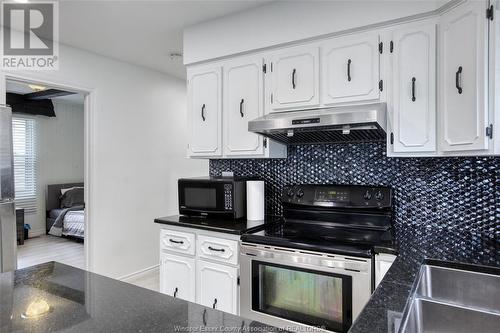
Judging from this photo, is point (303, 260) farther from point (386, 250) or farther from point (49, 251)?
point (49, 251)

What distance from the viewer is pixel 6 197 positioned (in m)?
2.43

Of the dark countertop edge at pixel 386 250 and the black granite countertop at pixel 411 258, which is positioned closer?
the black granite countertop at pixel 411 258

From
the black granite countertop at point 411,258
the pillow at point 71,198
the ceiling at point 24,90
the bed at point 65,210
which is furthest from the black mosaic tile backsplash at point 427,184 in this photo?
the pillow at point 71,198

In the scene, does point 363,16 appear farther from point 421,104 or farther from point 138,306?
point 138,306

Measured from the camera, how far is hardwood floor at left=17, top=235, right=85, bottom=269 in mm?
4508

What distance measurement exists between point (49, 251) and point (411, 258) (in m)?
5.30

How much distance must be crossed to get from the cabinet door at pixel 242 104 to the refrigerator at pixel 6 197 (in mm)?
1633

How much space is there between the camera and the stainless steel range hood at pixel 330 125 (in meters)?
1.86

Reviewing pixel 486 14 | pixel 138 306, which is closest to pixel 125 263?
pixel 138 306

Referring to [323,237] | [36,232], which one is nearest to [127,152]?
[323,237]

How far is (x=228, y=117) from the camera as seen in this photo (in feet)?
Result: 8.89

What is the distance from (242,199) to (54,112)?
5326 millimetres

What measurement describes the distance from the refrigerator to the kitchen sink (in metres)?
2.69

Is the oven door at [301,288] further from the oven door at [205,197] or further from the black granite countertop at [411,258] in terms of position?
the oven door at [205,197]
